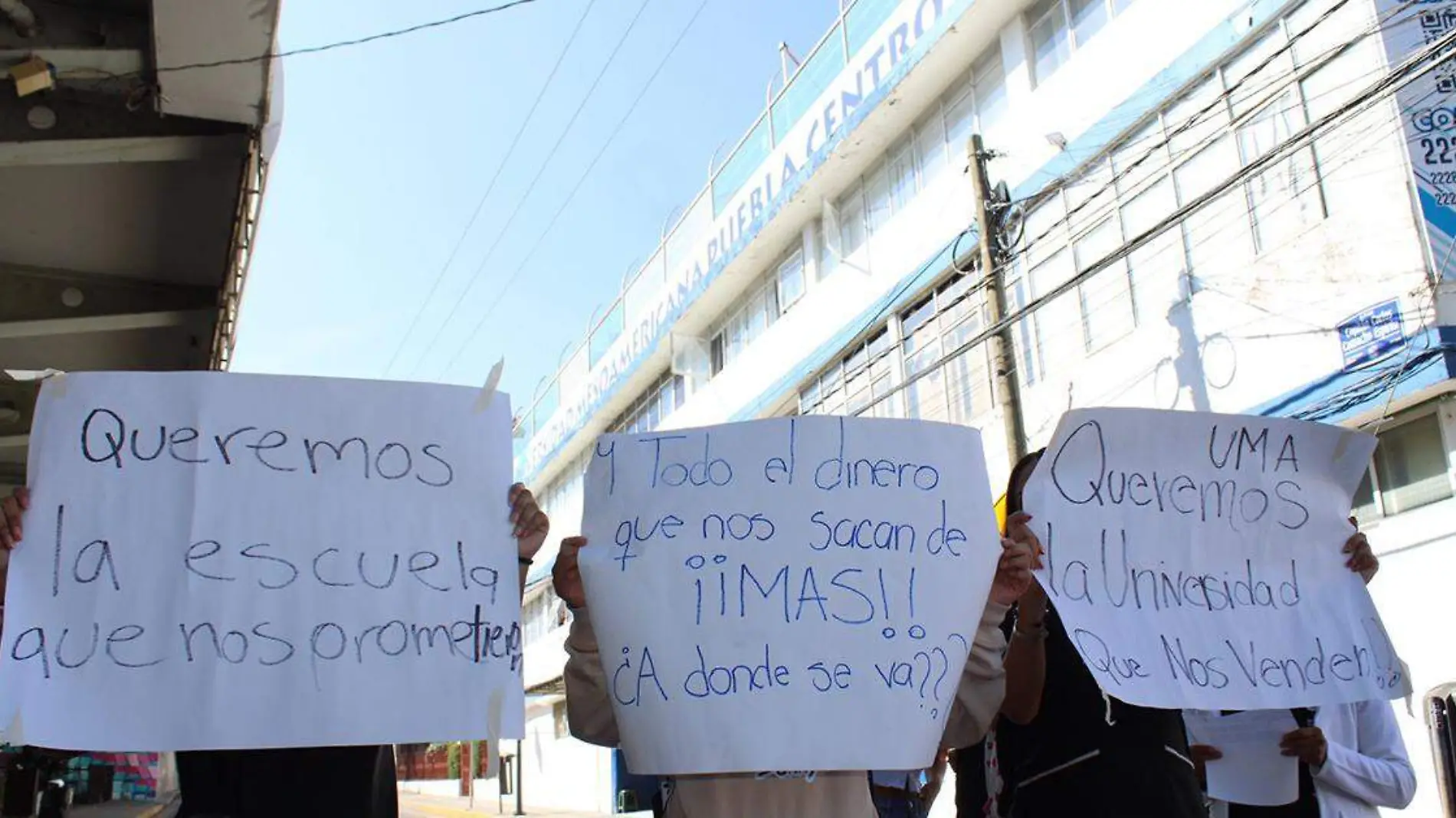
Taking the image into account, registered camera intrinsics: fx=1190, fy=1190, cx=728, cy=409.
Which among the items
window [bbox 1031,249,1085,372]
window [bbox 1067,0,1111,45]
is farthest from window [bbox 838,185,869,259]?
window [bbox 1067,0,1111,45]

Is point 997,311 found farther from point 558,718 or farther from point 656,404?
point 558,718

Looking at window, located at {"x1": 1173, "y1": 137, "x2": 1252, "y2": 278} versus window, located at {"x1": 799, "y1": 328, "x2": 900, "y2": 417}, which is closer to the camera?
window, located at {"x1": 1173, "y1": 137, "x2": 1252, "y2": 278}

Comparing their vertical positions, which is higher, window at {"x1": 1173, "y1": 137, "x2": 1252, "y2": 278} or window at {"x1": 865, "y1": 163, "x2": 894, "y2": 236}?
window at {"x1": 865, "y1": 163, "x2": 894, "y2": 236}

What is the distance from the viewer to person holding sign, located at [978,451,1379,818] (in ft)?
7.83

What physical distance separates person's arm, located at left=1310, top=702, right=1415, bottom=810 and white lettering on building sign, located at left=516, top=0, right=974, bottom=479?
412 inches

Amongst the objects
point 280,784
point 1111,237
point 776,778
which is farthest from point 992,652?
point 1111,237

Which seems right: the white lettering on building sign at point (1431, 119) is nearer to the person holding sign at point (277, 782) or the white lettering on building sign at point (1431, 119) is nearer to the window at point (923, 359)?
the window at point (923, 359)

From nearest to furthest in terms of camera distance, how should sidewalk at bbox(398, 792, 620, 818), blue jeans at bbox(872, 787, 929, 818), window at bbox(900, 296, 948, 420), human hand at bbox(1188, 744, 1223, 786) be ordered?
human hand at bbox(1188, 744, 1223, 786)
blue jeans at bbox(872, 787, 929, 818)
window at bbox(900, 296, 948, 420)
sidewalk at bbox(398, 792, 620, 818)

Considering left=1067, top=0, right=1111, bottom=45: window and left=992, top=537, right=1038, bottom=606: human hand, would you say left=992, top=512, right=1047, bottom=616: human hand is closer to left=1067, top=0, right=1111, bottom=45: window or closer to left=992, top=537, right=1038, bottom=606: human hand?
left=992, top=537, right=1038, bottom=606: human hand

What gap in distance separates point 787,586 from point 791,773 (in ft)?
1.18

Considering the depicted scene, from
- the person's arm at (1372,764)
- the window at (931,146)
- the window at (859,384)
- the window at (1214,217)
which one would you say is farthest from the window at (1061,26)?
the person's arm at (1372,764)

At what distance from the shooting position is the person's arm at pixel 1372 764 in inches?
117

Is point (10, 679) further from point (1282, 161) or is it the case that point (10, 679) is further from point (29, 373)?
point (1282, 161)

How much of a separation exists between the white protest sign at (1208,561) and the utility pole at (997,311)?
19.3 feet
